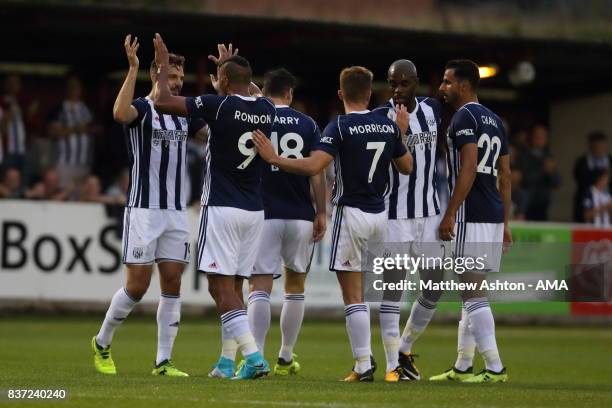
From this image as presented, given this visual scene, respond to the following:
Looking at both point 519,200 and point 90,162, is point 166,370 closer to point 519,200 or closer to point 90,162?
point 90,162

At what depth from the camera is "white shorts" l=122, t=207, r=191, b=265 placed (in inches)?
428

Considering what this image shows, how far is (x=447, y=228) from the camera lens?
1055 centimetres

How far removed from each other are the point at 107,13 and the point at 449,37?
247 inches

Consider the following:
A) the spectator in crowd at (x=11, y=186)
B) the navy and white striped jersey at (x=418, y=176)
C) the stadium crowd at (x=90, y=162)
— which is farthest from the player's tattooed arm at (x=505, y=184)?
the spectator in crowd at (x=11, y=186)

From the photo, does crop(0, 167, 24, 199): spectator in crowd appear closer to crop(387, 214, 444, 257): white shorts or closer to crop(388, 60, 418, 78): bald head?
crop(387, 214, 444, 257): white shorts

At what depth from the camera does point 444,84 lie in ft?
36.3

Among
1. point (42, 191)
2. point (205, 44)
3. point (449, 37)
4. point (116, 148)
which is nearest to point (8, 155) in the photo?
point (42, 191)

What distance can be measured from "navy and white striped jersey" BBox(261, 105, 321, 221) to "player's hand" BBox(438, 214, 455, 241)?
1.30 meters

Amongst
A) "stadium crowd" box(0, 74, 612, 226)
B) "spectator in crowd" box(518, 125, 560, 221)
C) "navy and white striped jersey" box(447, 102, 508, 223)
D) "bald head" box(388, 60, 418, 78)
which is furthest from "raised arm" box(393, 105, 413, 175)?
"spectator in crowd" box(518, 125, 560, 221)

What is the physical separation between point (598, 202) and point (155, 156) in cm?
1452

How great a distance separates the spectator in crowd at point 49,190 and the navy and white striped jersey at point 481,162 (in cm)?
1109

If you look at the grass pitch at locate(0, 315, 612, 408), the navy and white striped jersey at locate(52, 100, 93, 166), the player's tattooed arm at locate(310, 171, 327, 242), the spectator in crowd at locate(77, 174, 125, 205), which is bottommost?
the grass pitch at locate(0, 315, 612, 408)

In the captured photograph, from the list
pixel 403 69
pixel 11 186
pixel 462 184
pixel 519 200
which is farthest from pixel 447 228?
pixel 519 200

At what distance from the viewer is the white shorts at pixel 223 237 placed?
33.0ft
